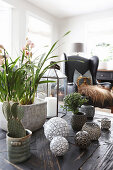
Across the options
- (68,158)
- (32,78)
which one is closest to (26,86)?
(32,78)

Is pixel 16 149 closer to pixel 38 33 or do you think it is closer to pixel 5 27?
pixel 5 27

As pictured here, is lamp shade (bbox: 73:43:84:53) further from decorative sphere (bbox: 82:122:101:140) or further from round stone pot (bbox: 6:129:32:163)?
round stone pot (bbox: 6:129:32:163)

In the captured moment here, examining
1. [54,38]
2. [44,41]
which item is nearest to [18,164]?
[44,41]

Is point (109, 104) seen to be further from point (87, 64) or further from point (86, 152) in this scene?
point (86, 152)

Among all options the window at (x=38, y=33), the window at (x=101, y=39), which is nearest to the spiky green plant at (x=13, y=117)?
the window at (x=38, y=33)

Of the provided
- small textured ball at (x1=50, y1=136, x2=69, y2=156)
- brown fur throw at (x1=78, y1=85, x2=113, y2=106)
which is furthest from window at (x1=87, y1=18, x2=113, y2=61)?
small textured ball at (x1=50, y1=136, x2=69, y2=156)

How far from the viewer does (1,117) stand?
0.69 metres

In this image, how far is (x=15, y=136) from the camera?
1.60 feet

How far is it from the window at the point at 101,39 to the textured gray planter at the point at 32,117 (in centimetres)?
411

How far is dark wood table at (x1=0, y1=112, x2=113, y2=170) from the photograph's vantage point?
→ 1.49ft

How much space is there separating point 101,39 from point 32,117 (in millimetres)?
4330

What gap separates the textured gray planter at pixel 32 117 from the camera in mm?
659

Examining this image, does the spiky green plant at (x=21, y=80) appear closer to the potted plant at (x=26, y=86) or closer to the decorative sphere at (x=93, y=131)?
the potted plant at (x=26, y=86)

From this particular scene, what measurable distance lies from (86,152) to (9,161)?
27 cm
